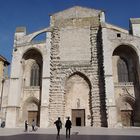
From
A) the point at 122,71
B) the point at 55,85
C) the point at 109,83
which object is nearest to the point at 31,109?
the point at 55,85

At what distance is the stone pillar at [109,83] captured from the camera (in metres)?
18.6

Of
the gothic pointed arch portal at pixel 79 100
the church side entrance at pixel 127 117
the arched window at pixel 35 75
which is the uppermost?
the arched window at pixel 35 75

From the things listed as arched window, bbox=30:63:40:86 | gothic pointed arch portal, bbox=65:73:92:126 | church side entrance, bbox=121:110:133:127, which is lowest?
church side entrance, bbox=121:110:133:127

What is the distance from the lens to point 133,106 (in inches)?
795

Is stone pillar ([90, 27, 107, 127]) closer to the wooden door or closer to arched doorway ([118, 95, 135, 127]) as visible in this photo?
arched doorway ([118, 95, 135, 127])

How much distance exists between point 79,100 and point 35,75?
570 cm

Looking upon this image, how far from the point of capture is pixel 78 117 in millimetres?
20844

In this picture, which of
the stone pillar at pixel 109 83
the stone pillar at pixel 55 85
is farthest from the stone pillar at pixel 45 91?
the stone pillar at pixel 109 83

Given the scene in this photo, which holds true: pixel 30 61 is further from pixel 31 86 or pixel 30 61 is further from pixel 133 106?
pixel 133 106

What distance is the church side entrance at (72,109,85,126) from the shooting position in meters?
20.8

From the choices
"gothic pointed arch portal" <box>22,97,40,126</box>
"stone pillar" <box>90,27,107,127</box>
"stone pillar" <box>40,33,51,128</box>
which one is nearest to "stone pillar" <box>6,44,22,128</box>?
"gothic pointed arch portal" <box>22,97,40,126</box>

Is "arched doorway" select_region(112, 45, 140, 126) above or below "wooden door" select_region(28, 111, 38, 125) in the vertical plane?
above

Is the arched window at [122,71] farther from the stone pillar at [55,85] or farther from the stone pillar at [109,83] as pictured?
the stone pillar at [55,85]

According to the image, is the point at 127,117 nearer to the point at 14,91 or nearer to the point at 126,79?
the point at 126,79
